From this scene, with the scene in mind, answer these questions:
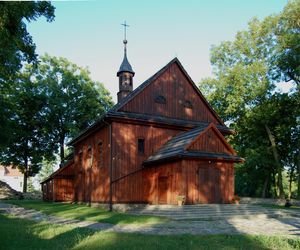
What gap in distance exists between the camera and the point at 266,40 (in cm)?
3744

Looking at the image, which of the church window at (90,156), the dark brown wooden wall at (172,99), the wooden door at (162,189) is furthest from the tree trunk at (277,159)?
the church window at (90,156)

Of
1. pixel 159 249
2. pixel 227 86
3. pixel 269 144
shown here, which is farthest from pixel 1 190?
pixel 159 249

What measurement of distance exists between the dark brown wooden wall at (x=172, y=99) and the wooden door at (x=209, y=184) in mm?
5415

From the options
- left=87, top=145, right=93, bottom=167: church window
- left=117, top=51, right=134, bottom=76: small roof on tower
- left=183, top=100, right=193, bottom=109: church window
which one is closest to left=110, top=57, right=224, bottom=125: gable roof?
left=183, top=100, right=193, bottom=109: church window

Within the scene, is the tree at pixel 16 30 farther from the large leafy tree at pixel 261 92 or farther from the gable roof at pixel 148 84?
the large leafy tree at pixel 261 92

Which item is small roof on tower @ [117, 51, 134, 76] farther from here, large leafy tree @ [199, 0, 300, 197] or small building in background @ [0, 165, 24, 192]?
small building in background @ [0, 165, 24, 192]

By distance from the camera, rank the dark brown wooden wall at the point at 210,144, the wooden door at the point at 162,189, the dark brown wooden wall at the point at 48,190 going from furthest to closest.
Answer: the dark brown wooden wall at the point at 48,190 < the wooden door at the point at 162,189 < the dark brown wooden wall at the point at 210,144

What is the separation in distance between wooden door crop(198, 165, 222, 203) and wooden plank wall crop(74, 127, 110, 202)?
18.9 feet

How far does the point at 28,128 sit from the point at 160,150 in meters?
25.3

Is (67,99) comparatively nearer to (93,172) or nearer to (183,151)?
(93,172)

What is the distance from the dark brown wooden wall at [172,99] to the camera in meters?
22.4

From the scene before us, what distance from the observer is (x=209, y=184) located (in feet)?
63.5

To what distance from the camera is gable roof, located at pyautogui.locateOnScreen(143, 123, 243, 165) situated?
18.5 meters

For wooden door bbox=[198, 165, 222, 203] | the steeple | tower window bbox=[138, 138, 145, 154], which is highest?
the steeple
